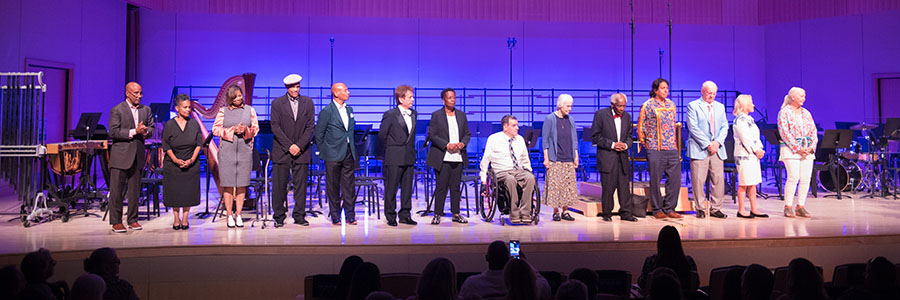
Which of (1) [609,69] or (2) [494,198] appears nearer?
(2) [494,198]

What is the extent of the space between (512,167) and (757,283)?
11.8 ft

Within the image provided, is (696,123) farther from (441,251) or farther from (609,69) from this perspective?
(609,69)

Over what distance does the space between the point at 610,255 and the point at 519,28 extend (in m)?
8.85

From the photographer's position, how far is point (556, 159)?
259 inches

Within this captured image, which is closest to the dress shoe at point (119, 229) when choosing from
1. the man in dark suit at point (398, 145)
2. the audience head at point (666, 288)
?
the man in dark suit at point (398, 145)

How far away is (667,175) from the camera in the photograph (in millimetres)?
6613

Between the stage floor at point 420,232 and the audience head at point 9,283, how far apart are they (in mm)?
1940

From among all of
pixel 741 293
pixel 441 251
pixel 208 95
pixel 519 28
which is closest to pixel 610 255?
pixel 441 251

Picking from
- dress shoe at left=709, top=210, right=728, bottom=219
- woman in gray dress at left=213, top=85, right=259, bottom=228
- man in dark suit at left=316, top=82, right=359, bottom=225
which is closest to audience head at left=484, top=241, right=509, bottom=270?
man in dark suit at left=316, top=82, right=359, bottom=225

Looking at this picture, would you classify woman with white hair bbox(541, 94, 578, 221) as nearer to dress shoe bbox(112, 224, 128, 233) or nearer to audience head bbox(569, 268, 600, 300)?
audience head bbox(569, 268, 600, 300)

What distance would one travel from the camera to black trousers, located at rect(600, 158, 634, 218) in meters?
6.56

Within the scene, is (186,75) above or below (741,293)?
above

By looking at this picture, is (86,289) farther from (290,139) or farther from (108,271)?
(290,139)

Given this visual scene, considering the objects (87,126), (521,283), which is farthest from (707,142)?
(87,126)
